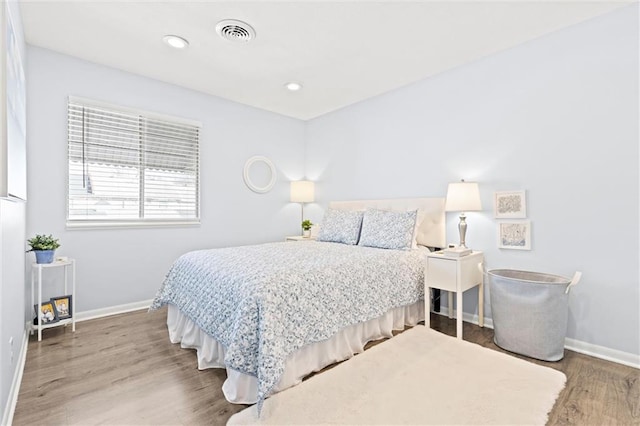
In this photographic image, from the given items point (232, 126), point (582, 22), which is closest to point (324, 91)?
point (232, 126)

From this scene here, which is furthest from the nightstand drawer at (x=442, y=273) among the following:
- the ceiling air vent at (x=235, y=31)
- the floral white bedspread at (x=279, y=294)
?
the ceiling air vent at (x=235, y=31)

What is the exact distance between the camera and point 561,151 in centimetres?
250

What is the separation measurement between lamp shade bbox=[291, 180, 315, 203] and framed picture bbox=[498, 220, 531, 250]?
2616 mm

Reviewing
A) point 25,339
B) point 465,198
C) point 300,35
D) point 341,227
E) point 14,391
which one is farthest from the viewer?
point 341,227

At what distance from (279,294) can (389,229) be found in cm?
167

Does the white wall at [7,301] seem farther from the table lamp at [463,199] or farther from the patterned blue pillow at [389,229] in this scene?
the table lamp at [463,199]

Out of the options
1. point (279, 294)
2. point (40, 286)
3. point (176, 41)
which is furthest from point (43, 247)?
point (279, 294)

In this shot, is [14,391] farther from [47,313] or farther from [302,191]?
[302,191]

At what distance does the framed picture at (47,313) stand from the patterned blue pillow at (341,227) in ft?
8.50

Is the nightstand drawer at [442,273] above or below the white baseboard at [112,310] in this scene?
above

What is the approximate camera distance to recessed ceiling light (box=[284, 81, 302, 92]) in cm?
355

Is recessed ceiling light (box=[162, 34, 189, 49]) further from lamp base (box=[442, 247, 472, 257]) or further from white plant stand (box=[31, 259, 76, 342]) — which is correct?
lamp base (box=[442, 247, 472, 257])

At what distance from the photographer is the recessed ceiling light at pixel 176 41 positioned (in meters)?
2.62

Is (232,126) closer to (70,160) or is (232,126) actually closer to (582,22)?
(70,160)
